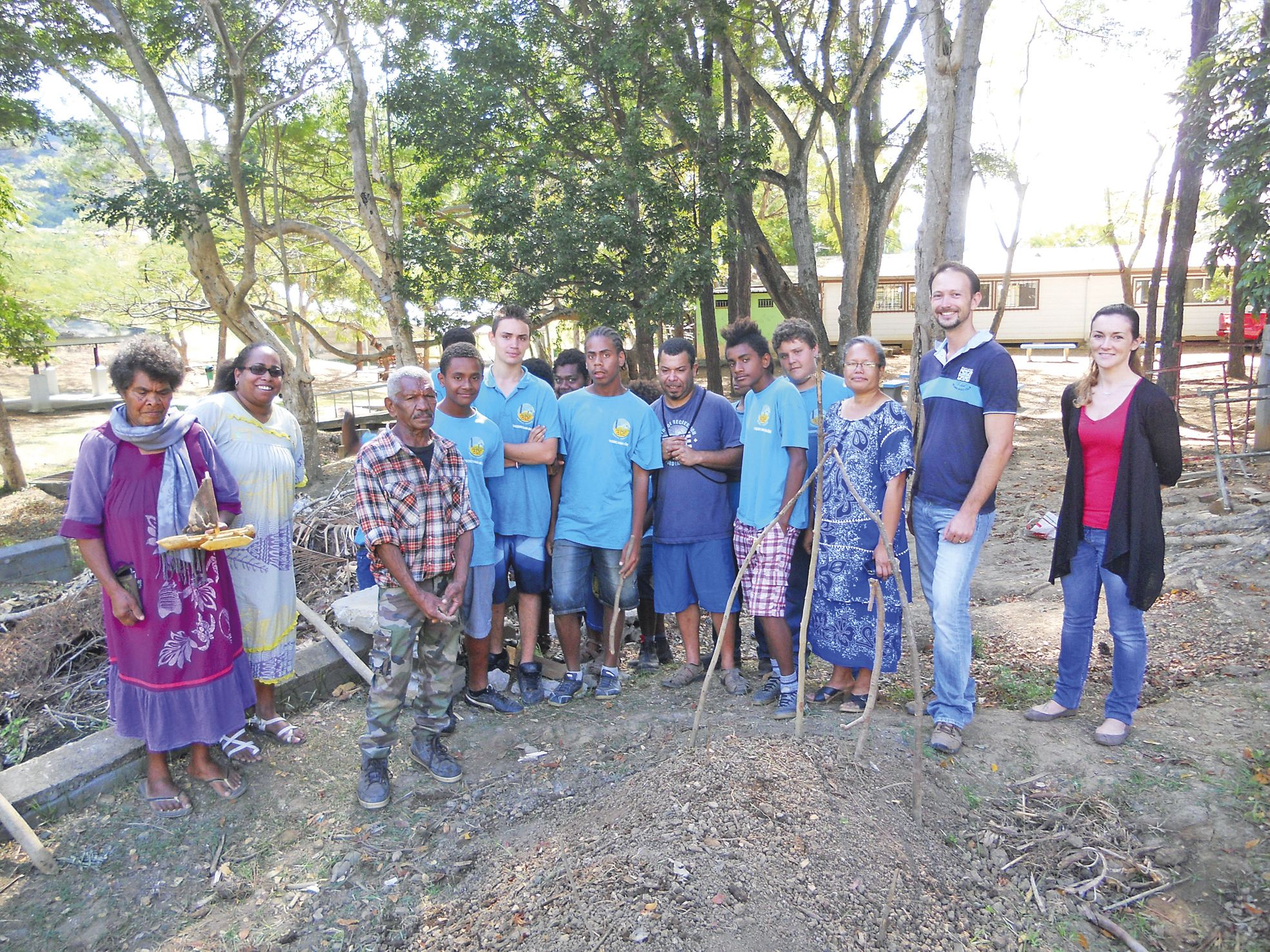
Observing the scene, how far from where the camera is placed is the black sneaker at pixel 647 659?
183 inches

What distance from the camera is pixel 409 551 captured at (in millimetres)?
3186

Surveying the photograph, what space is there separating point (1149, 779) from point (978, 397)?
1566mm

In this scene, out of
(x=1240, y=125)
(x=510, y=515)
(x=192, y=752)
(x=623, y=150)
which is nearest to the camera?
(x=192, y=752)

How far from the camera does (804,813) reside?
2.75 m

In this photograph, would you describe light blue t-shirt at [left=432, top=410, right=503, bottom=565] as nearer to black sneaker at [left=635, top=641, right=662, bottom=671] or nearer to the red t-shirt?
black sneaker at [left=635, top=641, right=662, bottom=671]

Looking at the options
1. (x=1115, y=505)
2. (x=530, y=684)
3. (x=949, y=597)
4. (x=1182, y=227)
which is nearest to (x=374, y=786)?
(x=530, y=684)

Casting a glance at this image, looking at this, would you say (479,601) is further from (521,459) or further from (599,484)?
(599,484)

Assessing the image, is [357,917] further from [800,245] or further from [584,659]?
[800,245]

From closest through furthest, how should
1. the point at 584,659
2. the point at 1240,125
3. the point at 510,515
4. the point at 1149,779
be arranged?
the point at 1149,779 → the point at 510,515 → the point at 584,659 → the point at 1240,125

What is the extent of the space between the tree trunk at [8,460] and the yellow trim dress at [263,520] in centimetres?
1198

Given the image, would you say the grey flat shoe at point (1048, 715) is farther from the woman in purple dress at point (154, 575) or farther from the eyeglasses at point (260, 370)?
the eyeglasses at point (260, 370)

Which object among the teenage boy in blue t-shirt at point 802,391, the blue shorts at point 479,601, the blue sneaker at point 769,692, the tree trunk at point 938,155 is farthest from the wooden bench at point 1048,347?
the blue shorts at point 479,601

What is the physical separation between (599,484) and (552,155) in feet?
24.1

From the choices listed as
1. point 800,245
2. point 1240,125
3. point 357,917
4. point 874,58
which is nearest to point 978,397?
point 357,917
